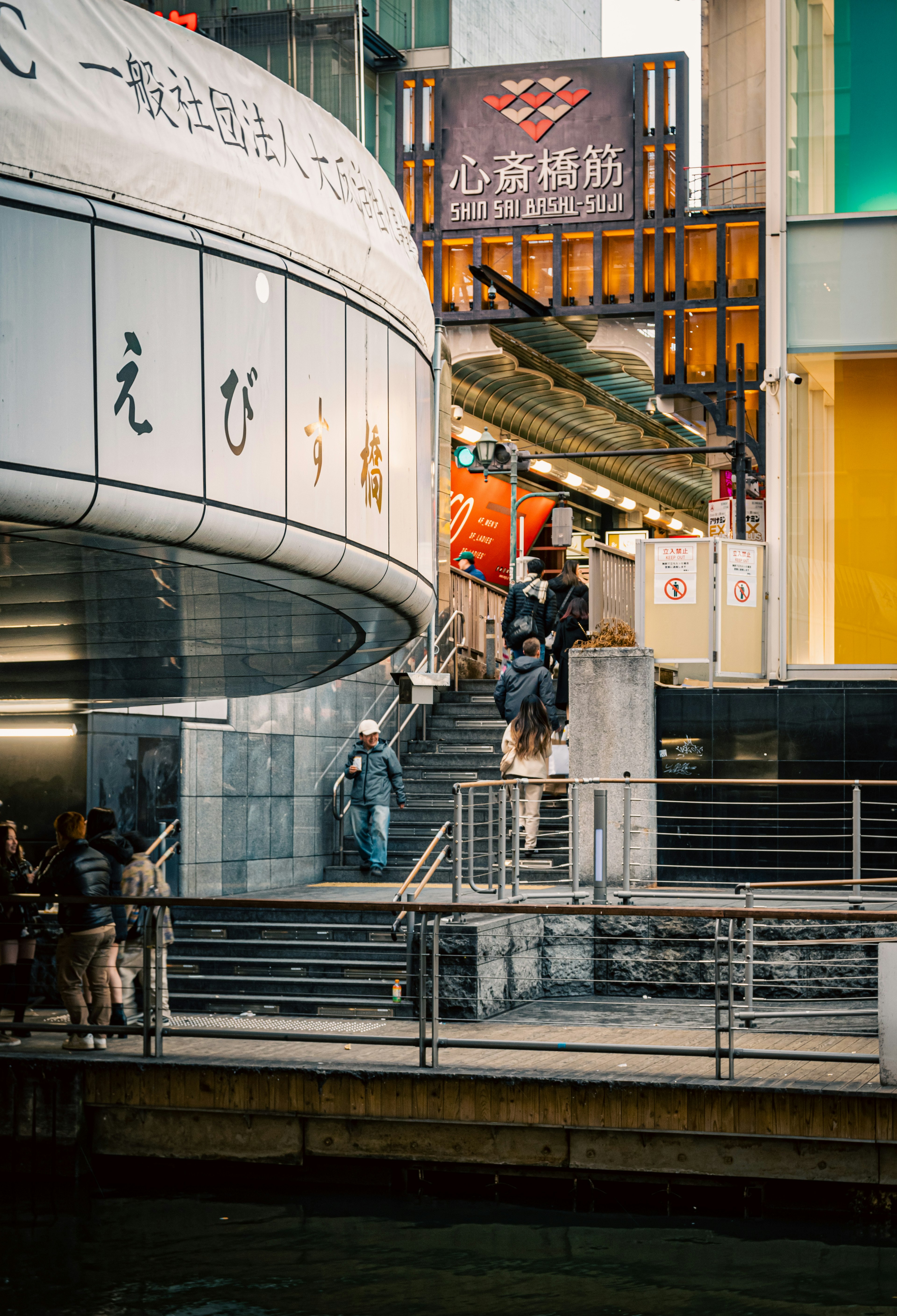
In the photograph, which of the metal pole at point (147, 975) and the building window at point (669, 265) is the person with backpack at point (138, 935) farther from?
the building window at point (669, 265)

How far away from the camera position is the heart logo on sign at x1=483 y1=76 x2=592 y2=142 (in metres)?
25.4

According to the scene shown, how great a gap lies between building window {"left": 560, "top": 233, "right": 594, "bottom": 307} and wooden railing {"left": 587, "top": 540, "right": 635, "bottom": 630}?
8305mm

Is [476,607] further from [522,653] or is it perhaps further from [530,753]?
[530,753]

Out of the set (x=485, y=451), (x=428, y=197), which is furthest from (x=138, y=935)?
(x=428, y=197)

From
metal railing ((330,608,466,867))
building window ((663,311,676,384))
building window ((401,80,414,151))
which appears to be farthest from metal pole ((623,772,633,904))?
building window ((401,80,414,151))

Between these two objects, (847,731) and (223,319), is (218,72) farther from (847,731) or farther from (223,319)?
(847,731)

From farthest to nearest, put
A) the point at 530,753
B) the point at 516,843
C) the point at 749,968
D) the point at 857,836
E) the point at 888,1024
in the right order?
the point at 530,753
the point at 857,836
the point at 516,843
the point at 749,968
the point at 888,1024

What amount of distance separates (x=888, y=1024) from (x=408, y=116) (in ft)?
66.7

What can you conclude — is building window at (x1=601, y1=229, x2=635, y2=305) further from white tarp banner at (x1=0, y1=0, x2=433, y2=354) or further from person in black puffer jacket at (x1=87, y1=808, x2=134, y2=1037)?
white tarp banner at (x1=0, y1=0, x2=433, y2=354)

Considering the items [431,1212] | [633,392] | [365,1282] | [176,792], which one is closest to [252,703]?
[176,792]

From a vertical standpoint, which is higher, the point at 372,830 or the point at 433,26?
the point at 433,26

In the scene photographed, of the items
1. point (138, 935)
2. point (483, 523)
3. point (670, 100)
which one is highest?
point (670, 100)

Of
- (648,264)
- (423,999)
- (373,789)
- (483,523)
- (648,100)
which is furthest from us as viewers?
(483,523)

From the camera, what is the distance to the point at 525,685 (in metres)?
17.2
